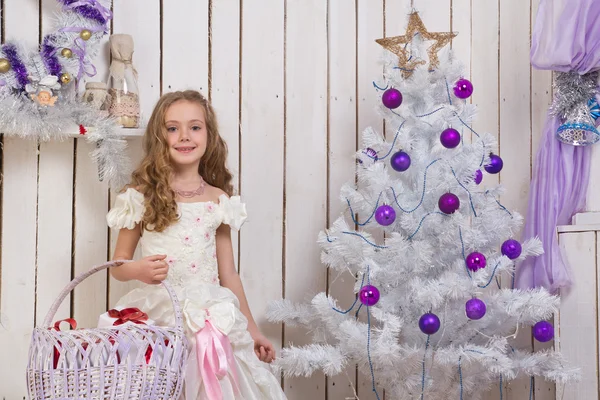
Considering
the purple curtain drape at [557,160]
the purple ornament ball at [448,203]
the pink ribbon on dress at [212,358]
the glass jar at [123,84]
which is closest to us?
the pink ribbon on dress at [212,358]

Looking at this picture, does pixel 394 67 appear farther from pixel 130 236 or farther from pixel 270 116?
pixel 130 236

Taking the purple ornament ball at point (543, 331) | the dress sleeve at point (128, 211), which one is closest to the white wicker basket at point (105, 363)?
the dress sleeve at point (128, 211)

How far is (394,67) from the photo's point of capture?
2.51m

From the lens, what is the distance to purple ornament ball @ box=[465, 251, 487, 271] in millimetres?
2252

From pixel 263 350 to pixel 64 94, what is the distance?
3.28ft

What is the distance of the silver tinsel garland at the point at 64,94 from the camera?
7.53 ft

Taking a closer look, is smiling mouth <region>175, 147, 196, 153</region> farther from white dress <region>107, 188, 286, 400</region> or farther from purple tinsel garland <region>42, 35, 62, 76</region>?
purple tinsel garland <region>42, 35, 62, 76</region>

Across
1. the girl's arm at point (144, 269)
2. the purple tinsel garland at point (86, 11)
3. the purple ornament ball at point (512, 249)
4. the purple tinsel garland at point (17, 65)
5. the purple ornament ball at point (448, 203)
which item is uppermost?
the purple tinsel garland at point (86, 11)

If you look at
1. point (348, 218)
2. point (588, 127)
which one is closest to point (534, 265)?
point (588, 127)

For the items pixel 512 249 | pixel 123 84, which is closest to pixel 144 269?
pixel 123 84

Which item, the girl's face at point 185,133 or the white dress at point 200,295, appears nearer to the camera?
the white dress at point 200,295

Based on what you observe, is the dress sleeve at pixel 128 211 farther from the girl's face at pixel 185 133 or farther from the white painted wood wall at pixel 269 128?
the white painted wood wall at pixel 269 128

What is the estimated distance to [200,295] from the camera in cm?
215

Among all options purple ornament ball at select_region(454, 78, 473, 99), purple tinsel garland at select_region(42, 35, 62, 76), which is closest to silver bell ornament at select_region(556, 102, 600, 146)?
purple ornament ball at select_region(454, 78, 473, 99)
